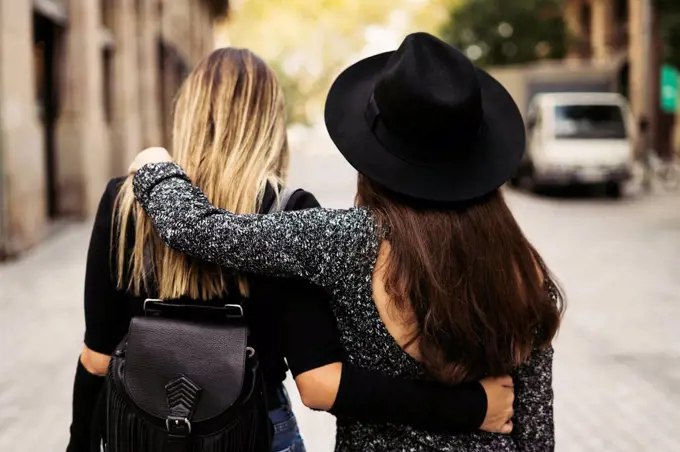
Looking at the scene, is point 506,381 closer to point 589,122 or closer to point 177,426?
point 177,426

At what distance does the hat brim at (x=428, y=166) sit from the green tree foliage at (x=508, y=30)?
32366 millimetres

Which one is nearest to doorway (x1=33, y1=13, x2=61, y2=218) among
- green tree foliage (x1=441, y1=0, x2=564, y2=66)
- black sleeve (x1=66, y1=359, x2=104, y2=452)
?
black sleeve (x1=66, y1=359, x2=104, y2=452)

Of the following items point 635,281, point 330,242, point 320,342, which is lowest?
point 635,281

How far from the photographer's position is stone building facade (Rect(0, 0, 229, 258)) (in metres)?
11.3

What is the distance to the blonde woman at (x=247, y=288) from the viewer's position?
1941 millimetres

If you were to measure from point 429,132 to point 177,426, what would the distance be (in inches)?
29.6

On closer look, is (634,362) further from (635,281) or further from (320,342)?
(320,342)

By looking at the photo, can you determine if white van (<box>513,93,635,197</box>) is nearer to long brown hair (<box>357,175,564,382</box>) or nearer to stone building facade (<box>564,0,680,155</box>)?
stone building facade (<box>564,0,680,155</box>)

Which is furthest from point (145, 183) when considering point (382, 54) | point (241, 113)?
point (382, 54)

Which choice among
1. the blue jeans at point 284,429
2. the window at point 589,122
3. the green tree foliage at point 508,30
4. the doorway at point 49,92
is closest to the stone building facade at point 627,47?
the green tree foliage at point 508,30

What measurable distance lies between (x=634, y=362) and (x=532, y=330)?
16.0ft

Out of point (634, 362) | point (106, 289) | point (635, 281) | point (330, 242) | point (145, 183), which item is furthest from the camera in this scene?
point (635, 281)

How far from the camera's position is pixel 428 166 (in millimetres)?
1922

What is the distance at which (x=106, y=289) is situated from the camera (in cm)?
225
